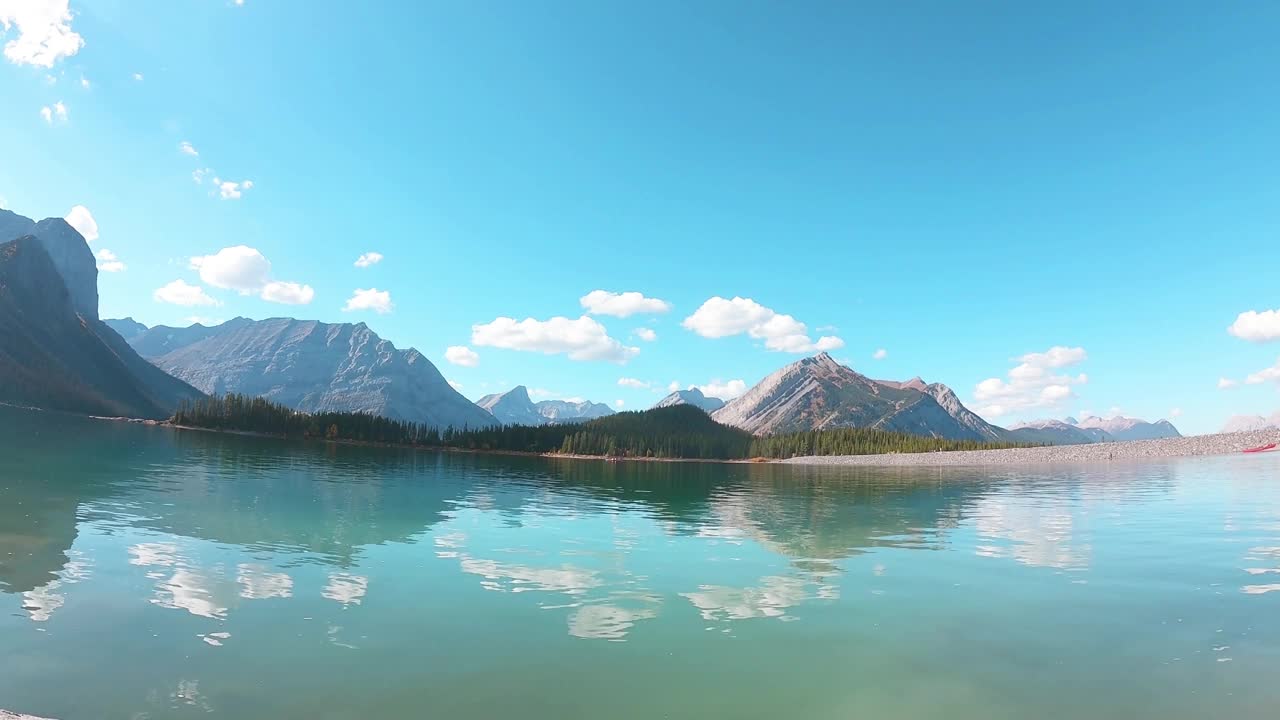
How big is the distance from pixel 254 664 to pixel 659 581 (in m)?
16.9

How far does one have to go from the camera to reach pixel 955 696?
15.8 metres

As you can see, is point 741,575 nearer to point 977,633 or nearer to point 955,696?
point 977,633

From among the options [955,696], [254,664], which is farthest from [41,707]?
[955,696]

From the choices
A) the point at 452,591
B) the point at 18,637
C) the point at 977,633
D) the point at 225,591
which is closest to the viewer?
the point at 18,637

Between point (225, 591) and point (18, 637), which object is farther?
point (225, 591)

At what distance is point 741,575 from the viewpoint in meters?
30.5

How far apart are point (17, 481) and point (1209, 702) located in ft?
275

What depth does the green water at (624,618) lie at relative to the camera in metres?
15.4

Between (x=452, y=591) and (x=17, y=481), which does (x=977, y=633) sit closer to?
(x=452, y=591)

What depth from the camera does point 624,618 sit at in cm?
2272

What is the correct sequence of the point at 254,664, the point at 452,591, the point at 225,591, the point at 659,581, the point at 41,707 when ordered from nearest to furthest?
the point at 41,707
the point at 254,664
the point at 225,591
the point at 452,591
the point at 659,581

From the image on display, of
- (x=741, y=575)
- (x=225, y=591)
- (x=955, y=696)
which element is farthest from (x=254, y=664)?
(x=741, y=575)

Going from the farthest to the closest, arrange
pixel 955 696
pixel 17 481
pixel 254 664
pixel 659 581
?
pixel 17 481 < pixel 659 581 < pixel 254 664 < pixel 955 696

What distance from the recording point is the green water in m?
15.4
